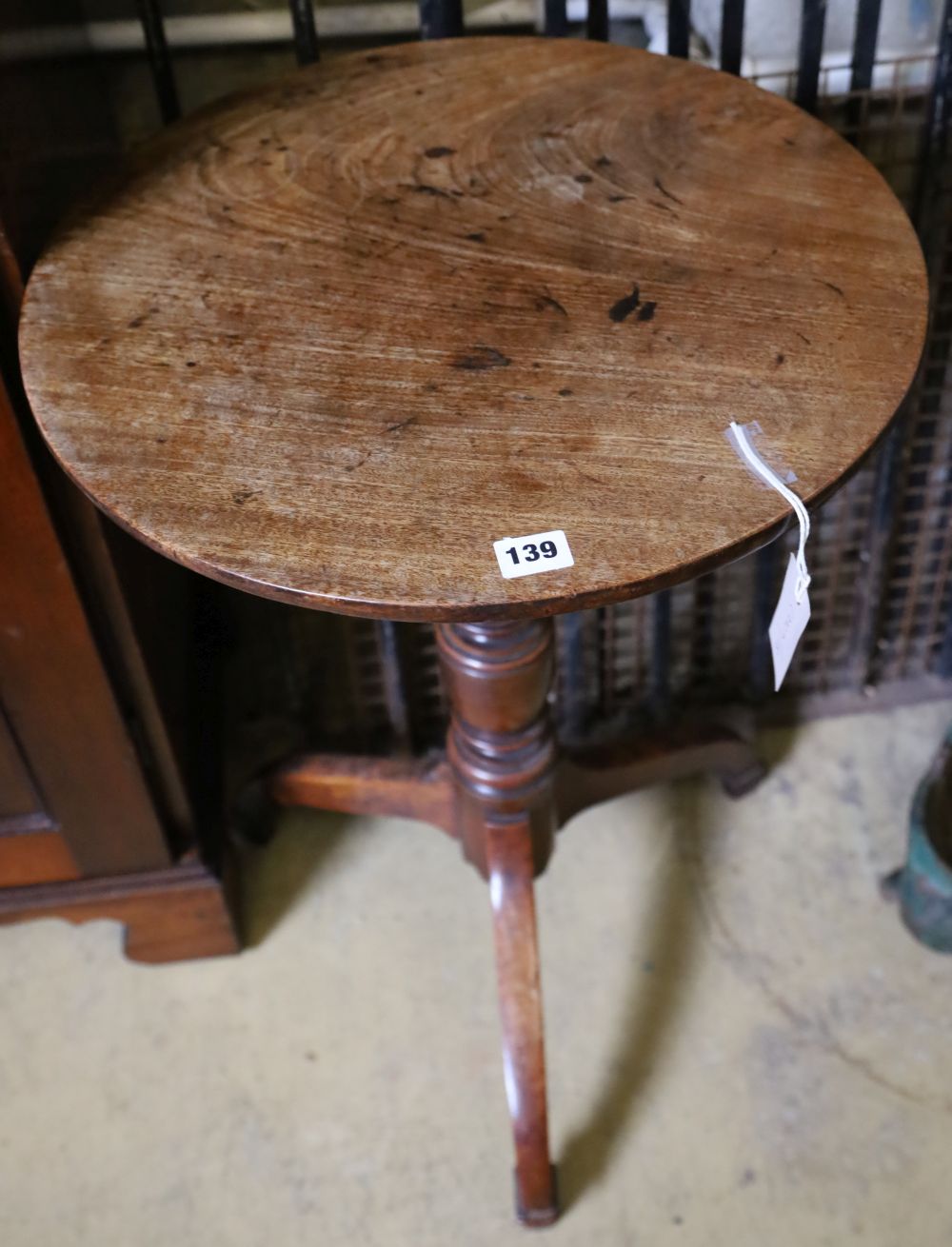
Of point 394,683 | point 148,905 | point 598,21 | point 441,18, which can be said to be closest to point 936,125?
point 598,21

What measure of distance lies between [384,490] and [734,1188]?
0.85m

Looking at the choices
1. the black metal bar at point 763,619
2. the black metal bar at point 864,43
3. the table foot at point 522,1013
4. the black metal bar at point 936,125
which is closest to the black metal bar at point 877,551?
the black metal bar at point 763,619

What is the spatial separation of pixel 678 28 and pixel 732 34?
0.05 metres

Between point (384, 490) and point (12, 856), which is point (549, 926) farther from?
point (384, 490)

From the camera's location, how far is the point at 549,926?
1.44 metres

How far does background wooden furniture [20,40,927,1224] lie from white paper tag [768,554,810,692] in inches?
2.9

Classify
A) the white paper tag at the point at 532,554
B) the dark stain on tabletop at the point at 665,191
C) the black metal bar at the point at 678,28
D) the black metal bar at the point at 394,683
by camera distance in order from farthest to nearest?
the black metal bar at the point at 394,683 → the black metal bar at the point at 678,28 → the dark stain on tabletop at the point at 665,191 → the white paper tag at the point at 532,554

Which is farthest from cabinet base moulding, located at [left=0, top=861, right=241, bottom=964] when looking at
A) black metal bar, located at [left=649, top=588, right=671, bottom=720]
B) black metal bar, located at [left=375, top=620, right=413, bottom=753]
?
black metal bar, located at [left=649, top=588, right=671, bottom=720]

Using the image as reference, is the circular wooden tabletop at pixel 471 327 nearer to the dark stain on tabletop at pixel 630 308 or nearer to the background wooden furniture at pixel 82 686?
the dark stain on tabletop at pixel 630 308

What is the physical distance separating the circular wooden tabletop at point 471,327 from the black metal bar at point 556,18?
0.34 ft

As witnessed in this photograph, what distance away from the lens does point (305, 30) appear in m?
1.18

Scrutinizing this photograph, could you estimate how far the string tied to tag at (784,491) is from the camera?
2.43 ft

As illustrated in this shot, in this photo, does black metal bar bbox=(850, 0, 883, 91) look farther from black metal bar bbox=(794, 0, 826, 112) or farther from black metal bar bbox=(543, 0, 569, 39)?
black metal bar bbox=(543, 0, 569, 39)

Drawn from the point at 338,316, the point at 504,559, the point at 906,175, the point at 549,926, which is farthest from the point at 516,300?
the point at 549,926
